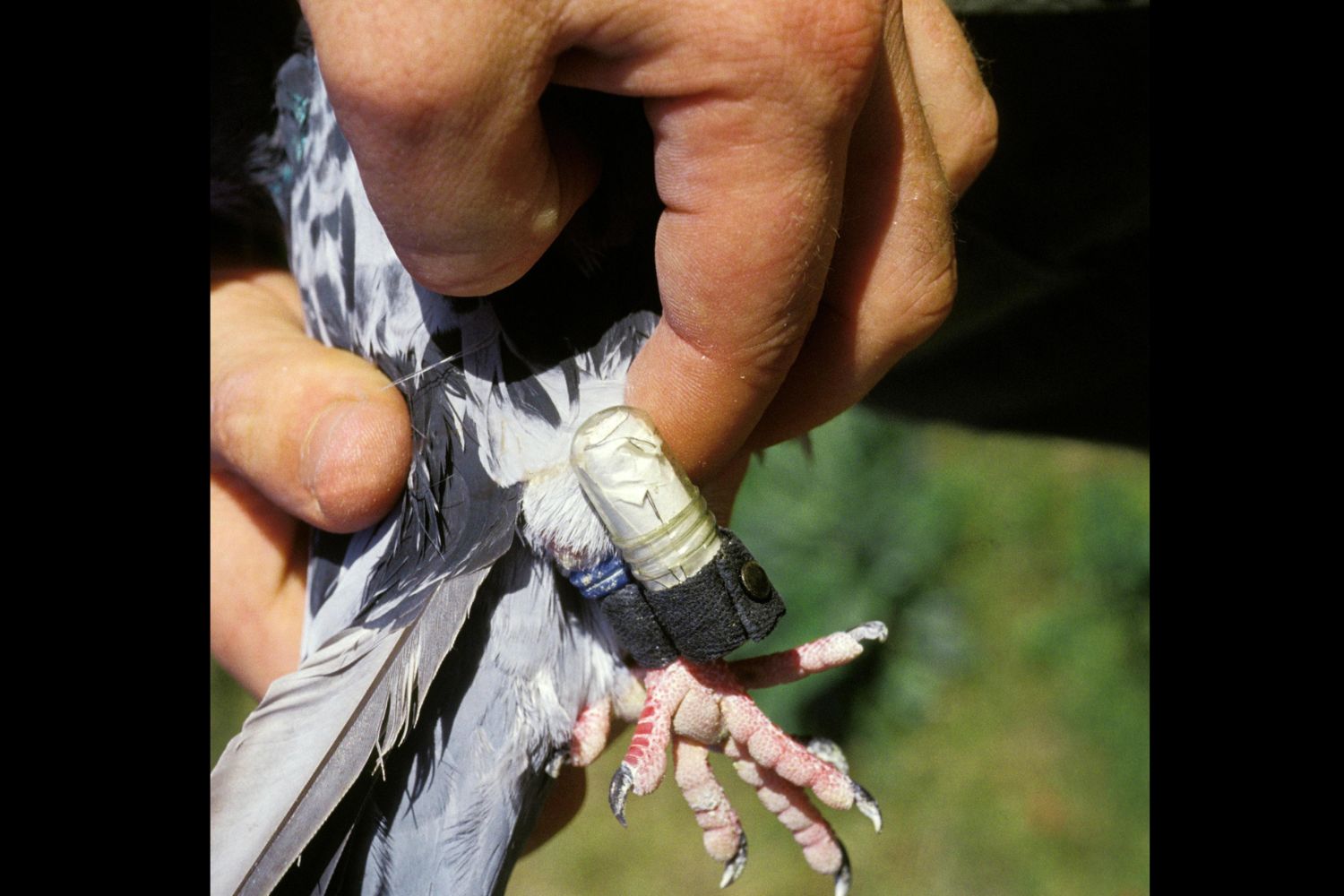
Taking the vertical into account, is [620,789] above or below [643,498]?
below

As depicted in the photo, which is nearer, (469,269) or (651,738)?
(469,269)

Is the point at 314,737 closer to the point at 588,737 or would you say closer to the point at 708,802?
the point at 588,737

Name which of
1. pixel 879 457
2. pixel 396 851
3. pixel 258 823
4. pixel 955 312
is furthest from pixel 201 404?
pixel 879 457

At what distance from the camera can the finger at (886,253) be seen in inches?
42.4

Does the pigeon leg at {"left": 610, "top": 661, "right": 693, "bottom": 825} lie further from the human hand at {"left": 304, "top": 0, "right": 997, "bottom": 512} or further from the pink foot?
the human hand at {"left": 304, "top": 0, "right": 997, "bottom": 512}

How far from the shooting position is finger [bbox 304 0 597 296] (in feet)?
2.73

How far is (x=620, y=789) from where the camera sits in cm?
126

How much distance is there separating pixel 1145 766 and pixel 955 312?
4.54 feet

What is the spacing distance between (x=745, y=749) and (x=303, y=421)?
719 mm

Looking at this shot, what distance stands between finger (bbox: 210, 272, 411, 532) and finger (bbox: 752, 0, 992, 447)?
473mm

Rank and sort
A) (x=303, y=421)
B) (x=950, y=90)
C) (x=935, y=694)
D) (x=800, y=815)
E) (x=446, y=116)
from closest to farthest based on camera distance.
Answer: (x=446, y=116), (x=950, y=90), (x=303, y=421), (x=800, y=815), (x=935, y=694)

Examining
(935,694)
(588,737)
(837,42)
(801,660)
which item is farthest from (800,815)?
(935,694)

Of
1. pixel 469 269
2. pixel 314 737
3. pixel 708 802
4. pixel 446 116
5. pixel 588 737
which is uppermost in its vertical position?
pixel 446 116

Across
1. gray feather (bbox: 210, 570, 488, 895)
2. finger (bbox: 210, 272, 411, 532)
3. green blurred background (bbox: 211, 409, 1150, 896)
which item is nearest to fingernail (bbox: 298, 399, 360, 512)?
finger (bbox: 210, 272, 411, 532)
